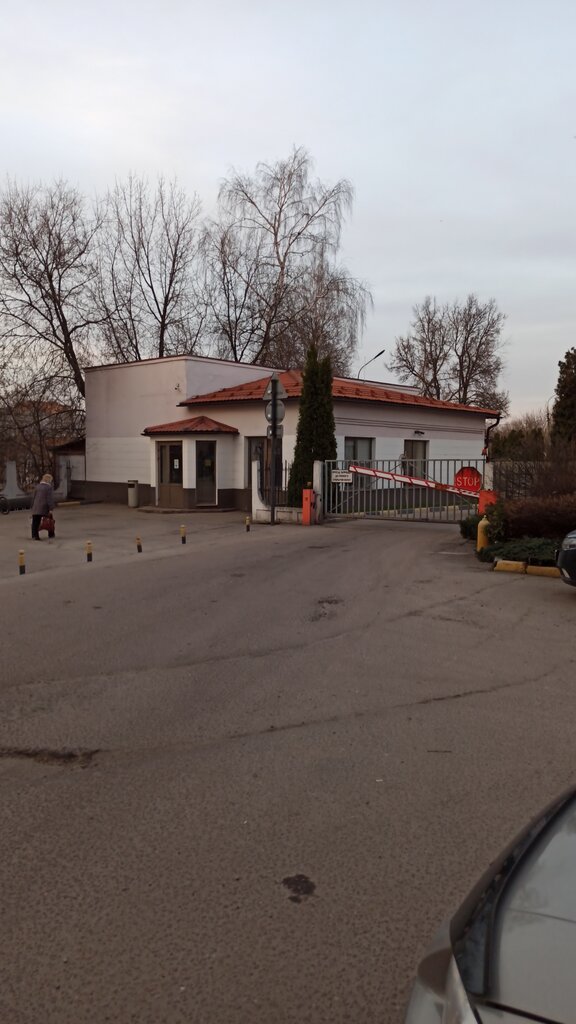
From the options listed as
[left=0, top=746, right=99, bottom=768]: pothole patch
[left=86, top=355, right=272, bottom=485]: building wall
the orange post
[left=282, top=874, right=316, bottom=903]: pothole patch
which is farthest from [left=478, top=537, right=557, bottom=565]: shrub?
[left=86, top=355, right=272, bottom=485]: building wall

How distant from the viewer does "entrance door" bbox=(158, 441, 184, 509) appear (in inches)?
1021

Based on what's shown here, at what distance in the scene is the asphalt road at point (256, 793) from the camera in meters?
2.57

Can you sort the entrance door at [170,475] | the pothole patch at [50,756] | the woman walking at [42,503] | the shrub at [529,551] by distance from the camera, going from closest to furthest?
the pothole patch at [50,756], the shrub at [529,551], the woman walking at [42,503], the entrance door at [170,475]

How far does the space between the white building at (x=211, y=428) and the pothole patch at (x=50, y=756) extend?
63.6 ft

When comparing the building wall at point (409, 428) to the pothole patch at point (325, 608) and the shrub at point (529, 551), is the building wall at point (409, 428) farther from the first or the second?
the pothole patch at point (325, 608)

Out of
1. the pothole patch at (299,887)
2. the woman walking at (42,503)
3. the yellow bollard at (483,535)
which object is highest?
the woman walking at (42,503)

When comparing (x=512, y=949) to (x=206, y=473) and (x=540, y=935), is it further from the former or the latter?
(x=206, y=473)

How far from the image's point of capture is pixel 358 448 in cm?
2517

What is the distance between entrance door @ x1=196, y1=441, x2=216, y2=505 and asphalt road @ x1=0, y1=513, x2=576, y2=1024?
1665 cm

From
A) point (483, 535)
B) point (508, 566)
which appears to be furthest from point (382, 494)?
point (508, 566)

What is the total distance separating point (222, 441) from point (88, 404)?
861cm

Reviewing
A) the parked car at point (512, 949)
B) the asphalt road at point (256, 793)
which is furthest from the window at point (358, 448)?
the parked car at point (512, 949)

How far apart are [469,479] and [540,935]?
16.6 metres

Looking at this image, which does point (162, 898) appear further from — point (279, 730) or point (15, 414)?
point (15, 414)
